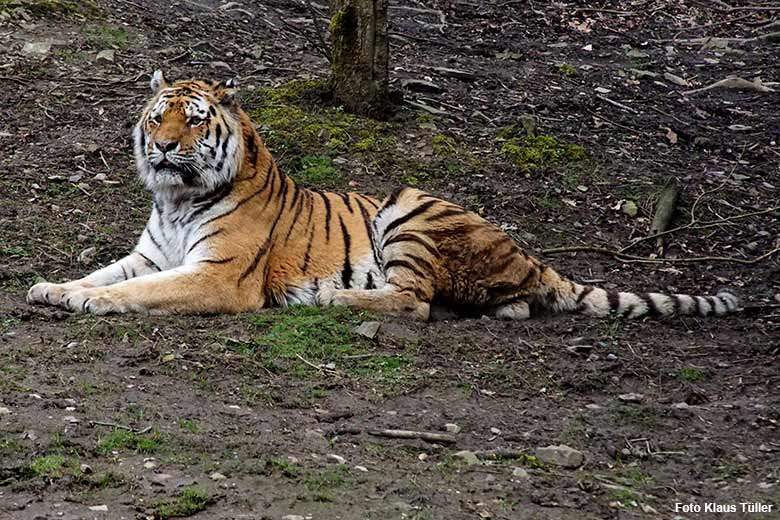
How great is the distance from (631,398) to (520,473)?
1.24 meters

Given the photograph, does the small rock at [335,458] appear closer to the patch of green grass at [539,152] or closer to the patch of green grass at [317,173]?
the patch of green grass at [317,173]

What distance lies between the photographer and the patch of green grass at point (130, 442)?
13.2 ft

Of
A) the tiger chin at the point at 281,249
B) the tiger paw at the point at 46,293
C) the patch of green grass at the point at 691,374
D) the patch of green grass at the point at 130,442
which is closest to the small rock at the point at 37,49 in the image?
the tiger chin at the point at 281,249

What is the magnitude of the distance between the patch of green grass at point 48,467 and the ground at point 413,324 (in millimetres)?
13

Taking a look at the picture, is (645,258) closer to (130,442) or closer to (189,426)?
(189,426)

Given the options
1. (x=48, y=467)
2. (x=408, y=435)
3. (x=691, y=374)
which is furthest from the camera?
(x=691, y=374)

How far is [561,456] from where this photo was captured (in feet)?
14.5

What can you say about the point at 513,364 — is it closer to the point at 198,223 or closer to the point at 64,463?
the point at 198,223

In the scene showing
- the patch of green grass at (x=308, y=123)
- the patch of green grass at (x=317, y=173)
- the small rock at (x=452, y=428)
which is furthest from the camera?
the patch of green grass at (x=308, y=123)

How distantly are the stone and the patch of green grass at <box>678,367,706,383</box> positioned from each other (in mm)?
1306

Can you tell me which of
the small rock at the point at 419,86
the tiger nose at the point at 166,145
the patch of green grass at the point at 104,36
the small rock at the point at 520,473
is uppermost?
the patch of green grass at the point at 104,36

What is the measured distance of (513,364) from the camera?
5598 mm

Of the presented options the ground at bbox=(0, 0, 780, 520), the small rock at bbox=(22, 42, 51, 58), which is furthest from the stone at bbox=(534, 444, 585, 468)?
the small rock at bbox=(22, 42, 51, 58)

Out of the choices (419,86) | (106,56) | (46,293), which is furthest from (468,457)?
(106,56)
